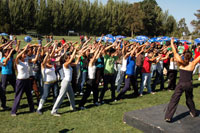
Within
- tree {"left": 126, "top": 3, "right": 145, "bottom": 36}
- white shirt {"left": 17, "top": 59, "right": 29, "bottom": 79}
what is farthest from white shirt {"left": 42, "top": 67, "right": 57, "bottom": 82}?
tree {"left": 126, "top": 3, "right": 145, "bottom": 36}

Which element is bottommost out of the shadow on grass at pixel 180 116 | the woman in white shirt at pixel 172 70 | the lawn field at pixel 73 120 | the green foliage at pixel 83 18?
the lawn field at pixel 73 120

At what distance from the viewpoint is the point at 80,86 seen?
912 centimetres

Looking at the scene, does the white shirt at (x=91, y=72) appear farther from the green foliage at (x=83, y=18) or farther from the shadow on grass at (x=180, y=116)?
the green foliage at (x=83, y=18)

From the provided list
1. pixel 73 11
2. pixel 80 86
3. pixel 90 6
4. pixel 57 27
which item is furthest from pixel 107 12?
pixel 80 86

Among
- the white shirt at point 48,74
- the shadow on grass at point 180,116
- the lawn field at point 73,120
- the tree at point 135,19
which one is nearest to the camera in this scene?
the lawn field at point 73,120

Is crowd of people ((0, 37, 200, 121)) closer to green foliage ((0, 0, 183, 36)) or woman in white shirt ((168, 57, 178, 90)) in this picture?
woman in white shirt ((168, 57, 178, 90))

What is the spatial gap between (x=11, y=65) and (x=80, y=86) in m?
2.89

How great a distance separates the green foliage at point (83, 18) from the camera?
4819cm

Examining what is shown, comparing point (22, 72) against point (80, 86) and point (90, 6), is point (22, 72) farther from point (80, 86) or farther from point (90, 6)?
point (90, 6)

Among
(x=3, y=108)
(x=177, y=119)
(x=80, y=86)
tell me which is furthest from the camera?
(x=80, y=86)

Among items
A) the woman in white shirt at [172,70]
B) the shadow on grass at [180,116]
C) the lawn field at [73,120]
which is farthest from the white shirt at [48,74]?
the woman in white shirt at [172,70]

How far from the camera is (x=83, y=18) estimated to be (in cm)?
5825

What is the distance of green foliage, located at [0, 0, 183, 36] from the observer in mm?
48188

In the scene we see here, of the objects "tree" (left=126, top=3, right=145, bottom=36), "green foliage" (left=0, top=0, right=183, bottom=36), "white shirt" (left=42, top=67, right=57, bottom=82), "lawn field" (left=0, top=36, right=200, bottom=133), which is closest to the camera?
"lawn field" (left=0, top=36, right=200, bottom=133)
